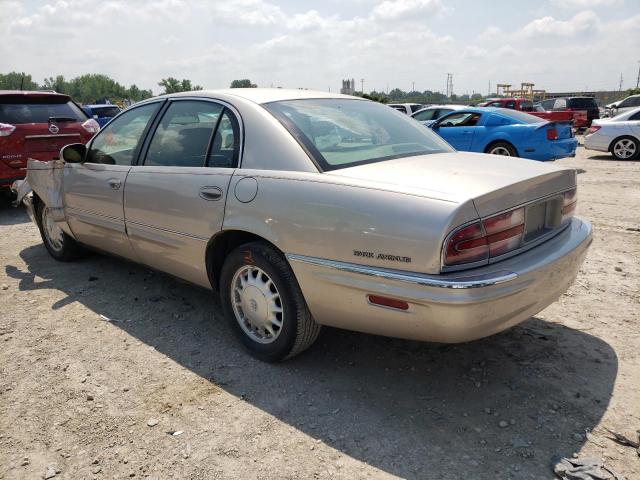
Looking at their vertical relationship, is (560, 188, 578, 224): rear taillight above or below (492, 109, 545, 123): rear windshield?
below

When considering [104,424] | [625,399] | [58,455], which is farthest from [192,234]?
[625,399]

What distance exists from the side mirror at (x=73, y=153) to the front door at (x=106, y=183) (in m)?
0.05

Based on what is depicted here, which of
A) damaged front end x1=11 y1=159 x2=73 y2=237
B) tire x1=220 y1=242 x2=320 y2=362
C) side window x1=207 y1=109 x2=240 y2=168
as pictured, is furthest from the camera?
damaged front end x1=11 y1=159 x2=73 y2=237

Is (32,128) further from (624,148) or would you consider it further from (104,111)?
(624,148)

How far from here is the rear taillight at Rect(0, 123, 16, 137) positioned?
693 centimetres

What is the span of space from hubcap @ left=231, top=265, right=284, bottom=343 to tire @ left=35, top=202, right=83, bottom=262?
2581 mm

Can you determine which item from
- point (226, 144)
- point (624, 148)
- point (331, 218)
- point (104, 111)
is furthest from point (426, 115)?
point (104, 111)

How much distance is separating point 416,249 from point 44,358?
2.52m

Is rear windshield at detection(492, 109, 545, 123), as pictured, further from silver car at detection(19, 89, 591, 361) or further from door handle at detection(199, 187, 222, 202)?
door handle at detection(199, 187, 222, 202)

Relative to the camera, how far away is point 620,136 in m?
12.6

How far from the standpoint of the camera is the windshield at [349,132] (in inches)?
112

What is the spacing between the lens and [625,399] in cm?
263

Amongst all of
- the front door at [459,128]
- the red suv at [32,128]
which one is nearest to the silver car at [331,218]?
the red suv at [32,128]

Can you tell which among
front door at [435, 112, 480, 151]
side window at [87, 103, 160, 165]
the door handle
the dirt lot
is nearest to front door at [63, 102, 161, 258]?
side window at [87, 103, 160, 165]
